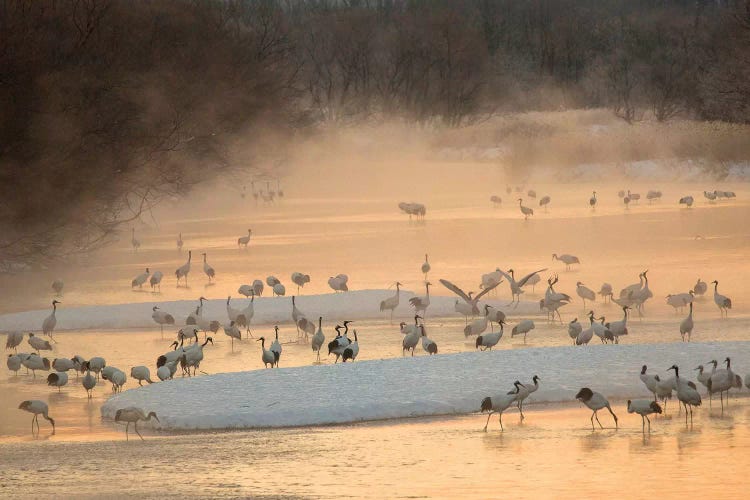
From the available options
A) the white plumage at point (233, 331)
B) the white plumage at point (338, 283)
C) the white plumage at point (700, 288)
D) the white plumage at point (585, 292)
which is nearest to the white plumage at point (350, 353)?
the white plumage at point (233, 331)

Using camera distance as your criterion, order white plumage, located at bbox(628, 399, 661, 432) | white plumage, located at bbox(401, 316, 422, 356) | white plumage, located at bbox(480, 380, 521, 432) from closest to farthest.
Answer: white plumage, located at bbox(628, 399, 661, 432), white plumage, located at bbox(480, 380, 521, 432), white plumage, located at bbox(401, 316, 422, 356)

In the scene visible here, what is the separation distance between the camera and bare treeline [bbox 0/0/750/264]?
31.1 m

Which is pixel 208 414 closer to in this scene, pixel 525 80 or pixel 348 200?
pixel 348 200

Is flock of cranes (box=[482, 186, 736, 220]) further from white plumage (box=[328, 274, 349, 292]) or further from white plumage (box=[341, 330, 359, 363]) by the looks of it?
white plumage (box=[341, 330, 359, 363])

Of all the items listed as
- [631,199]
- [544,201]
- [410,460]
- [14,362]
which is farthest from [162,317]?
[631,199]

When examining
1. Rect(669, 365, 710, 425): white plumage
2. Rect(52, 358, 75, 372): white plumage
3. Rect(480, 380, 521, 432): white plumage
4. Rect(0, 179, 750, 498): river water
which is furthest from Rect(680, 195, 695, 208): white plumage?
Rect(480, 380, 521, 432): white plumage

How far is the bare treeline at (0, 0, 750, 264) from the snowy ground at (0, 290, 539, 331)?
277 inches

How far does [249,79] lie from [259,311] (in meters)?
41.5

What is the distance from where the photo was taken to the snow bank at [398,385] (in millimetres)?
13945

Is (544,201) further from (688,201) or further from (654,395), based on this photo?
(654,395)

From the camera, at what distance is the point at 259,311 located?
2198 centimetres

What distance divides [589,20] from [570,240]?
9734cm

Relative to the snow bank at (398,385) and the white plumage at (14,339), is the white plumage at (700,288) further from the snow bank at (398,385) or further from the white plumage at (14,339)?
the white plumage at (14,339)

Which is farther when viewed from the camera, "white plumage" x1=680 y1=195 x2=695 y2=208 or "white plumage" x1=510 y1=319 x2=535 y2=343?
"white plumage" x1=680 y1=195 x2=695 y2=208
